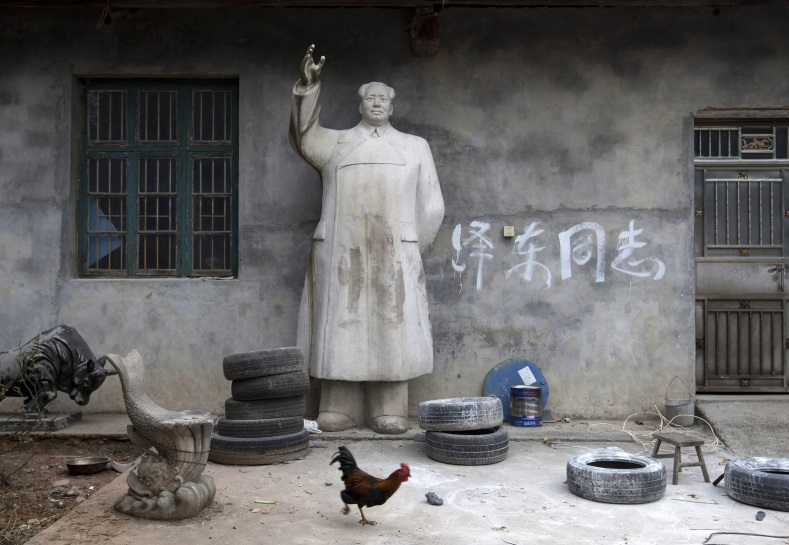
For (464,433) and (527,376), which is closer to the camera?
(464,433)

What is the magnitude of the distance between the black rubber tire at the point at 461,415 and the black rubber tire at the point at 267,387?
104cm

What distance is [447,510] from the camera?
16.3 feet

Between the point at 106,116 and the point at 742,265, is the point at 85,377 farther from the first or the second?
the point at 742,265

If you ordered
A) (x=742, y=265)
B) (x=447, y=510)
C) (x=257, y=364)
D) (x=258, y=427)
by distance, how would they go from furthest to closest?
(x=742, y=265) → (x=257, y=364) → (x=258, y=427) → (x=447, y=510)

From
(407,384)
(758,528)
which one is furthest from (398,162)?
(758,528)

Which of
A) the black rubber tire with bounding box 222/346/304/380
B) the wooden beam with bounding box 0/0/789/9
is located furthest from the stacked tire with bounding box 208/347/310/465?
the wooden beam with bounding box 0/0/789/9

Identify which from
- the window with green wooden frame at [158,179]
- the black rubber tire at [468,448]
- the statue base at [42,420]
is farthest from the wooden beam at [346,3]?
the black rubber tire at [468,448]

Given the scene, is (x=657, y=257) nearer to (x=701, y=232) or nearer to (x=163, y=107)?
(x=701, y=232)

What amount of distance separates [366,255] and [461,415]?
177 centimetres

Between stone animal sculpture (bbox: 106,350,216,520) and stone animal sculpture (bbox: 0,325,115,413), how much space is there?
74.4 inches

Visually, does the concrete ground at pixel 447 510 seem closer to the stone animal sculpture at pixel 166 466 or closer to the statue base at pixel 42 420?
the stone animal sculpture at pixel 166 466

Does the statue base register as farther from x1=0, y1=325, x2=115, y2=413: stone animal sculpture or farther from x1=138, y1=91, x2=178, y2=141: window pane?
x1=138, y1=91, x2=178, y2=141: window pane

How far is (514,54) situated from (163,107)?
351 cm

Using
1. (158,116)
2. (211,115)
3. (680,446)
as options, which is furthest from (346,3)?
(680,446)
